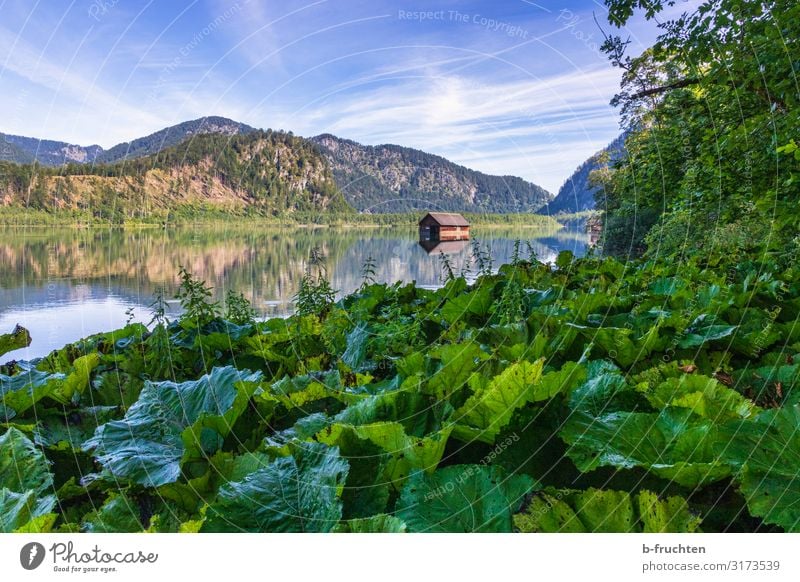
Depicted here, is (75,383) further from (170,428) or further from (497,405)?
(497,405)

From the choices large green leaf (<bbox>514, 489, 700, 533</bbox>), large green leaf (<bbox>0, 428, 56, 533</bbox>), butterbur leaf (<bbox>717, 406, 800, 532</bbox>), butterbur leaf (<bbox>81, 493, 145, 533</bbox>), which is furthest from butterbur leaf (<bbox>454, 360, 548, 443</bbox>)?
large green leaf (<bbox>0, 428, 56, 533</bbox>)

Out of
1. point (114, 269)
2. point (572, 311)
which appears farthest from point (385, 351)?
point (114, 269)

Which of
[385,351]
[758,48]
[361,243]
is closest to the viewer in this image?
[385,351]

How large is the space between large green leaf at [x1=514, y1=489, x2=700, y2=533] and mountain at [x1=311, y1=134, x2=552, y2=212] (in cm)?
137

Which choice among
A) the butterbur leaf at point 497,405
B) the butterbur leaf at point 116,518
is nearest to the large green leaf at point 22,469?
the butterbur leaf at point 116,518

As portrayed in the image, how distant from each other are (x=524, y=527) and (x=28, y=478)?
44.2 inches

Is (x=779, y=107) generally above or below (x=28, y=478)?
above

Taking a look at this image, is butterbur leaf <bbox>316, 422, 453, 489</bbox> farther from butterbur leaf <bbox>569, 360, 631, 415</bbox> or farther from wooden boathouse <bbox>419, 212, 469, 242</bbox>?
wooden boathouse <bbox>419, 212, 469, 242</bbox>

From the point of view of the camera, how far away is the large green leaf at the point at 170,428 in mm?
1203

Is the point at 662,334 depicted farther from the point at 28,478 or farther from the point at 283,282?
the point at 283,282

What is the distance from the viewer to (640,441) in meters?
1.04

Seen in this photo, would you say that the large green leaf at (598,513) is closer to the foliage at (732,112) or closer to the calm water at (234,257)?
the calm water at (234,257)

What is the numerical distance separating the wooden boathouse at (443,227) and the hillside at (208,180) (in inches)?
78.8

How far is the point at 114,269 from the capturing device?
3.54 meters
